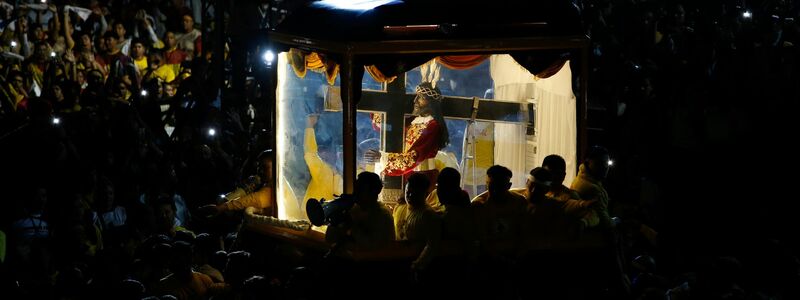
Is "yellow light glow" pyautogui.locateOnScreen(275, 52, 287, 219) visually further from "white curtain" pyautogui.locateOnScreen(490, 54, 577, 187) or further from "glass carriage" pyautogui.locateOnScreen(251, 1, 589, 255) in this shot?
"white curtain" pyautogui.locateOnScreen(490, 54, 577, 187)

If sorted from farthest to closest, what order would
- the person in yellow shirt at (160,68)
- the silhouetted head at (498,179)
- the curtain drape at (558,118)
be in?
the person in yellow shirt at (160,68), the curtain drape at (558,118), the silhouetted head at (498,179)

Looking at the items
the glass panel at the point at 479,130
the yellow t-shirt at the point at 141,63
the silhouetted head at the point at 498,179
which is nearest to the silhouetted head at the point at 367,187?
the silhouetted head at the point at 498,179

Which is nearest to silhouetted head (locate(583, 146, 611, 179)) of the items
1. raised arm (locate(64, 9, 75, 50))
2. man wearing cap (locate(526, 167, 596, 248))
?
man wearing cap (locate(526, 167, 596, 248))

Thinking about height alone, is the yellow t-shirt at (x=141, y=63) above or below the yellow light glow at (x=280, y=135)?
above

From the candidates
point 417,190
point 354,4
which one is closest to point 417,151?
point 354,4

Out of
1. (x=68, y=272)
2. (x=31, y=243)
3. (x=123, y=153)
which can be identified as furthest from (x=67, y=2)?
(x=68, y=272)

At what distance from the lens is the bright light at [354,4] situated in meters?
12.2

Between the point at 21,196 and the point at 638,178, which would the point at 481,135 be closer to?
the point at 638,178

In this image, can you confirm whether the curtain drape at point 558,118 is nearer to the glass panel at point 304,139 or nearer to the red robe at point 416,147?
the red robe at point 416,147

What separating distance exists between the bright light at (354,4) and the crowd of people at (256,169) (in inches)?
80.9

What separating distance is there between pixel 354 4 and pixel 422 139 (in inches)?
64.2

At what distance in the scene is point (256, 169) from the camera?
1454cm

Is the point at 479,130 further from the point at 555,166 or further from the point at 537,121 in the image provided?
the point at 555,166

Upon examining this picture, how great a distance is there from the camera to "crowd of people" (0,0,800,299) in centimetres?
1073
